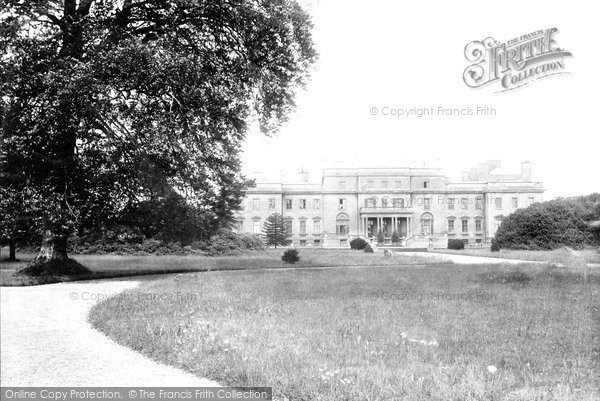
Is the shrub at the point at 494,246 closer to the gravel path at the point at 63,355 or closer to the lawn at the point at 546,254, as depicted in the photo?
the lawn at the point at 546,254

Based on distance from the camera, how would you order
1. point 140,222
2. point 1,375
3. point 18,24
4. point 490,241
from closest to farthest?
point 1,375 → point 18,24 → point 140,222 → point 490,241

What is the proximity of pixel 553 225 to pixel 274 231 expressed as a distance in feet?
19.4

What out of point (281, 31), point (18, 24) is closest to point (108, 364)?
point (18, 24)

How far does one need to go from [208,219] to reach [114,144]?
2.40 m

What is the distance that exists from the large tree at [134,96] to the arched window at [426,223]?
4.83 m

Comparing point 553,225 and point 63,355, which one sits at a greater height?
point 553,225

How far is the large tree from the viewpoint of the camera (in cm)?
881

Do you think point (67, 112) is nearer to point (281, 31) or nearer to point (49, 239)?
point (49, 239)

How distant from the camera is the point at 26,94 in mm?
8797

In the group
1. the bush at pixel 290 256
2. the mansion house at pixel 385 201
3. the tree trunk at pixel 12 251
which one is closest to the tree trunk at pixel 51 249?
the tree trunk at pixel 12 251

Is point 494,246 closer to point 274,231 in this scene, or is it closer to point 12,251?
point 274,231

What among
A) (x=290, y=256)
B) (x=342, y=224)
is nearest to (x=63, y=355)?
(x=290, y=256)

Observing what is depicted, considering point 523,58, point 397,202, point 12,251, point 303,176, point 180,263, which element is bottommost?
point 180,263

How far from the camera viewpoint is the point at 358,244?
43.8 ft
